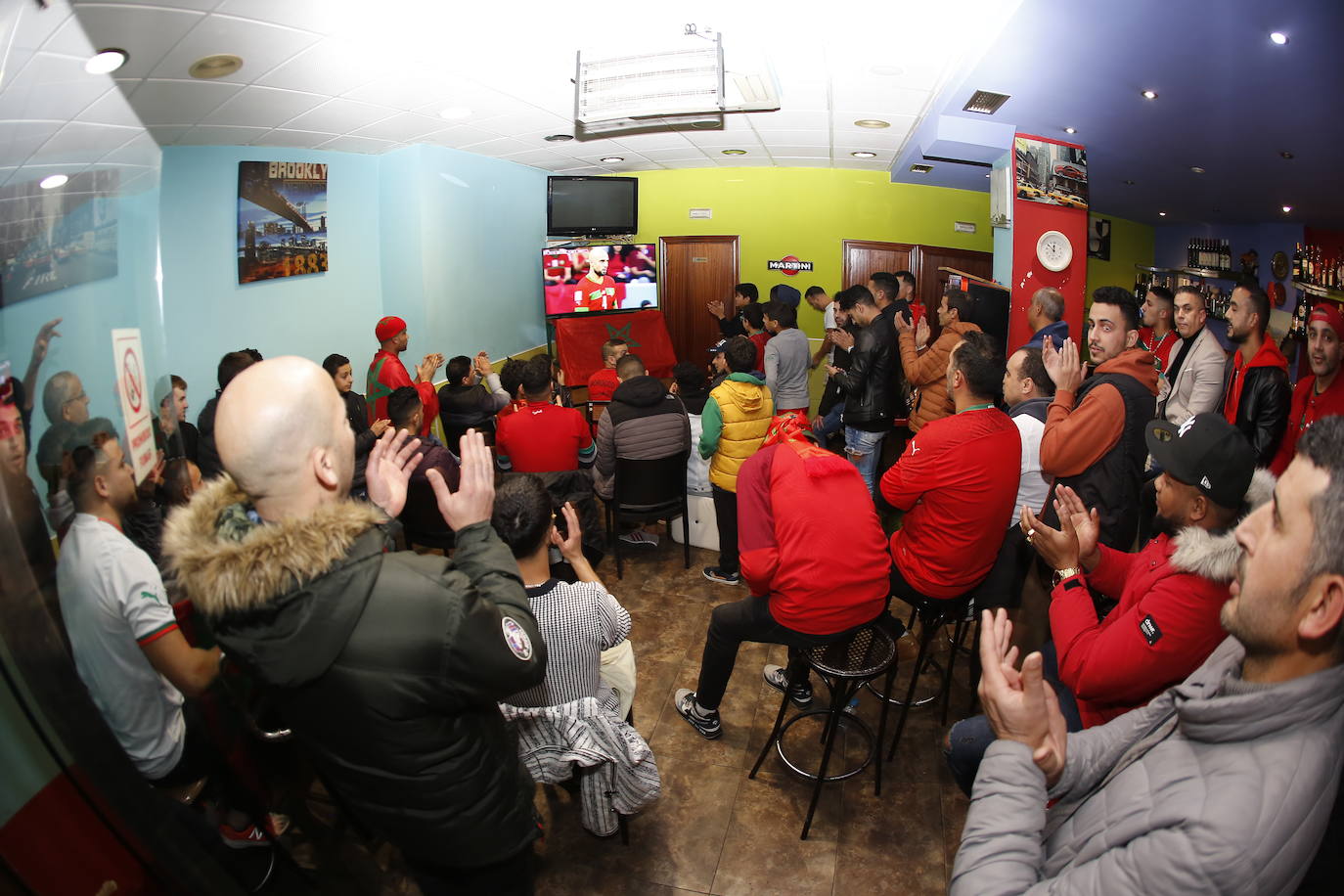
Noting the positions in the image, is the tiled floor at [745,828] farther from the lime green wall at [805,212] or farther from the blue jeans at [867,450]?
the lime green wall at [805,212]

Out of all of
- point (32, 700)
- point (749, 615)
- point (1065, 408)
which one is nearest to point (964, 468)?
point (1065, 408)

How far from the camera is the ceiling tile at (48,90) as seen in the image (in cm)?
121

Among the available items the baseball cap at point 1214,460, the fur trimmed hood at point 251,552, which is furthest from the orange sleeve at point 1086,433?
the fur trimmed hood at point 251,552

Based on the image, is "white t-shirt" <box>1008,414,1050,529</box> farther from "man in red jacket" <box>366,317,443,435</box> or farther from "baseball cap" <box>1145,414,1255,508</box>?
"man in red jacket" <box>366,317,443,435</box>

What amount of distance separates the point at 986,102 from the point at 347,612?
4410 mm

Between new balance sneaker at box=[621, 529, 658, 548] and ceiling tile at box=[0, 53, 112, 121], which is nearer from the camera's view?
ceiling tile at box=[0, 53, 112, 121]

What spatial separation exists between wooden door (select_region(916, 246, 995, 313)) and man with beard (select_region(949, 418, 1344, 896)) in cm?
708

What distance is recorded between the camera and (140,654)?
1.32 meters

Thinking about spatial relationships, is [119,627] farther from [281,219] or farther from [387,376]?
[387,376]

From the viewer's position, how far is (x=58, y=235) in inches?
49.8

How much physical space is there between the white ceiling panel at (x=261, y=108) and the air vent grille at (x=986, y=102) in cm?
353

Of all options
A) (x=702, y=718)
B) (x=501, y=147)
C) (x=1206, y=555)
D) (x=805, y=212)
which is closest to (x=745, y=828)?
(x=702, y=718)

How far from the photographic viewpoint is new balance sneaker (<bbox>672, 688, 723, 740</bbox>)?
2771 millimetres

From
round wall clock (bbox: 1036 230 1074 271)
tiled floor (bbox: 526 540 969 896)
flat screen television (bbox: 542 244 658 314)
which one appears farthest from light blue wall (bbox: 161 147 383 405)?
round wall clock (bbox: 1036 230 1074 271)
